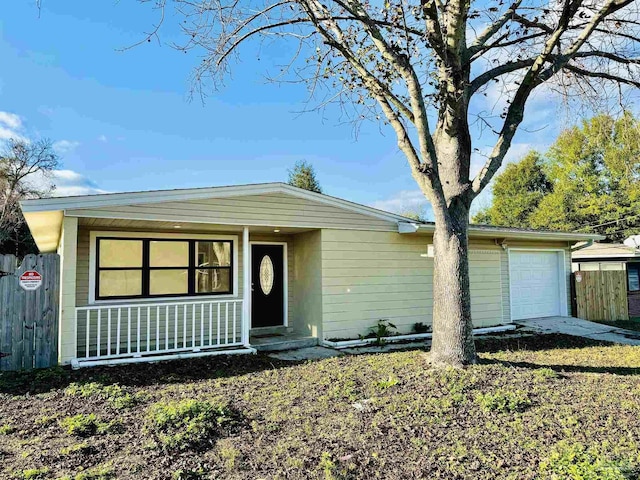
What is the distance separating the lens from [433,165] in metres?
6.10

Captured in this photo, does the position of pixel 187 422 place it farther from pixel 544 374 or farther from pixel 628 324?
pixel 628 324

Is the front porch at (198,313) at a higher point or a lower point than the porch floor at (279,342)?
higher

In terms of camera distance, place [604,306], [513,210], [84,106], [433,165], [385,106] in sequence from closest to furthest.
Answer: [433,165] → [385,106] → [604,306] → [84,106] → [513,210]

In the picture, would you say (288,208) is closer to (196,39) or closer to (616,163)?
(196,39)

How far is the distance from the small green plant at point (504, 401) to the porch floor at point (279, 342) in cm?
431

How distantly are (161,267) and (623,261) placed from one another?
1645 centimetres

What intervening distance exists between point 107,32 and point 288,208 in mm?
4136

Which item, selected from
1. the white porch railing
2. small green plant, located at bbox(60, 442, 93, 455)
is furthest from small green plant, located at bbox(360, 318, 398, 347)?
small green plant, located at bbox(60, 442, 93, 455)

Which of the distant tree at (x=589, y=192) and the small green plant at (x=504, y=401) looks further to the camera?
the distant tree at (x=589, y=192)

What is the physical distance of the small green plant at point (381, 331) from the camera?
8.65m

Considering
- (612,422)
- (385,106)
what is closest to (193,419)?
(612,422)

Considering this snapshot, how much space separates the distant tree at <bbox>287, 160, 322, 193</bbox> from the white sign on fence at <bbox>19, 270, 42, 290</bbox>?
23755 millimetres

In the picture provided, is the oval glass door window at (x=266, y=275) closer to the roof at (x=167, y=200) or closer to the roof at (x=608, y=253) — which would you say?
the roof at (x=167, y=200)

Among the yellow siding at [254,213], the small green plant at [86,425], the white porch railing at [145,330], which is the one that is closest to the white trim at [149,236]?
the white porch railing at [145,330]
